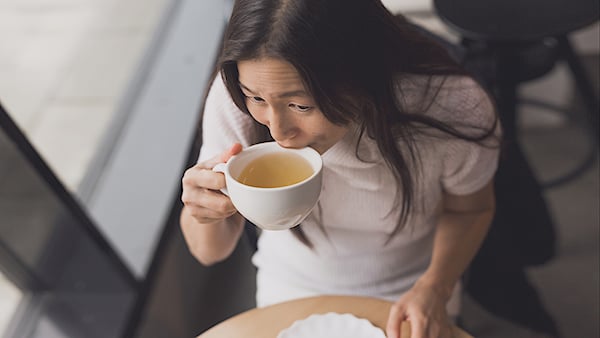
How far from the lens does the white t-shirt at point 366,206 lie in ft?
3.58

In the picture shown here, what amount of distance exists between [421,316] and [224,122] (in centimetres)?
42

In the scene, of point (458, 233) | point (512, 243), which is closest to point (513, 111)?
point (512, 243)

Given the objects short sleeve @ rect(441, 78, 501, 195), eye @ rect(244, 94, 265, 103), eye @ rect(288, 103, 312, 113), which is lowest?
short sleeve @ rect(441, 78, 501, 195)

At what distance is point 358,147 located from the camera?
108 cm

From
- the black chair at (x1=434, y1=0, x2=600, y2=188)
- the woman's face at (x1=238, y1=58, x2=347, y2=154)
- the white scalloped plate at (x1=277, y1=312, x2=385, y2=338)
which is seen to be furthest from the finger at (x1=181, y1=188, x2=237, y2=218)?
the black chair at (x1=434, y1=0, x2=600, y2=188)

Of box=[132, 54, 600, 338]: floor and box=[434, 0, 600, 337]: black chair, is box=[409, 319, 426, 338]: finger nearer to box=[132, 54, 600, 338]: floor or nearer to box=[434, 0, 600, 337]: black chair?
box=[434, 0, 600, 337]: black chair

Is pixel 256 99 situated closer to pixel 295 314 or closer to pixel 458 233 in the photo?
pixel 295 314

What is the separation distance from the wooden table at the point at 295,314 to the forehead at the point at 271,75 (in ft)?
1.34

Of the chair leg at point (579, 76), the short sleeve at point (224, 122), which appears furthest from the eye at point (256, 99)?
the chair leg at point (579, 76)

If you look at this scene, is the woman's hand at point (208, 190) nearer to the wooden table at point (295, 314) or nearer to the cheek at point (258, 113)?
the cheek at point (258, 113)

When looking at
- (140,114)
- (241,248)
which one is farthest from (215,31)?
(241,248)

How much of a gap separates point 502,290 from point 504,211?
174 mm

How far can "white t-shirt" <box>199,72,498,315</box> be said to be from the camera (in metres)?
1.09

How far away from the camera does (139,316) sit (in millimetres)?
1734
